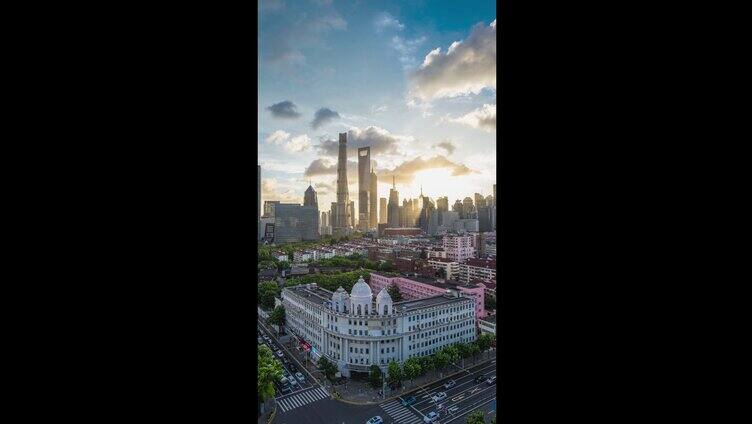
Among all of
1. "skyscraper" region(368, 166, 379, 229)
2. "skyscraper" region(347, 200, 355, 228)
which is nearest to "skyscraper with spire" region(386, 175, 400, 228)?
"skyscraper" region(368, 166, 379, 229)

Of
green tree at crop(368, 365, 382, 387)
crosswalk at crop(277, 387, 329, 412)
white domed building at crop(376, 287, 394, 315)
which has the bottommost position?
crosswalk at crop(277, 387, 329, 412)

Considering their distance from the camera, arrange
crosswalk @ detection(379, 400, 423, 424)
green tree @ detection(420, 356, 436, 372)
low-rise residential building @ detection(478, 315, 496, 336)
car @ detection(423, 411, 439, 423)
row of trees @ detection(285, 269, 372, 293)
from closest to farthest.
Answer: car @ detection(423, 411, 439, 423), crosswalk @ detection(379, 400, 423, 424), green tree @ detection(420, 356, 436, 372), low-rise residential building @ detection(478, 315, 496, 336), row of trees @ detection(285, 269, 372, 293)

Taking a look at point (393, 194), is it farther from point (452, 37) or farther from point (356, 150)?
point (452, 37)

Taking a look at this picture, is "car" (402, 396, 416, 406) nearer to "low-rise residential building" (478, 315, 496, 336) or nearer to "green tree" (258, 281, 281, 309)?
"low-rise residential building" (478, 315, 496, 336)

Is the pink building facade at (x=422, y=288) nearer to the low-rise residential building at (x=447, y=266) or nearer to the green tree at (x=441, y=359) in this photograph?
the low-rise residential building at (x=447, y=266)
